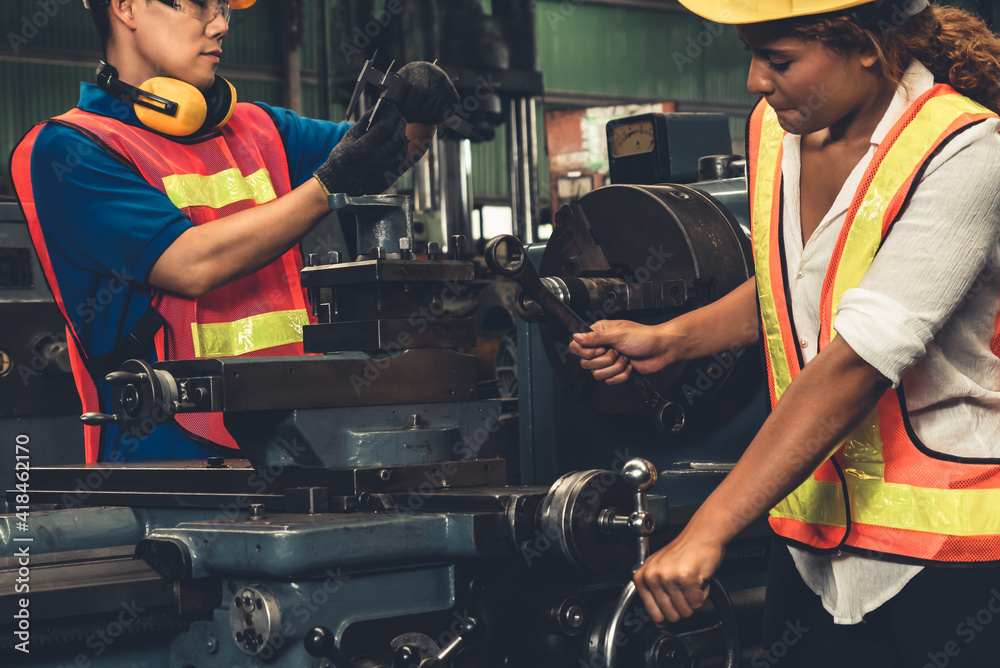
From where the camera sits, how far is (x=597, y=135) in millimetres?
4234

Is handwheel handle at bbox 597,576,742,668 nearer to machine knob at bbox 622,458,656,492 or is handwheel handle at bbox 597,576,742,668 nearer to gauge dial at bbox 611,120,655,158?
machine knob at bbox 622,458,656,492

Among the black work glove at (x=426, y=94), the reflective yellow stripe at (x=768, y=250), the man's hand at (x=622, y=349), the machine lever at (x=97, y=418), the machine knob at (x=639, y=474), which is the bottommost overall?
the machine knob at (x=639, y=474)

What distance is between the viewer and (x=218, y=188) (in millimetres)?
1648

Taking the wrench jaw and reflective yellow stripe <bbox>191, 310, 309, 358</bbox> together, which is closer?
the wrench jaw

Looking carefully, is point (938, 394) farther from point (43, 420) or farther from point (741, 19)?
point (43, 420)

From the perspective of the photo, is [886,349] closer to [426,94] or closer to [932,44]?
[932,44]

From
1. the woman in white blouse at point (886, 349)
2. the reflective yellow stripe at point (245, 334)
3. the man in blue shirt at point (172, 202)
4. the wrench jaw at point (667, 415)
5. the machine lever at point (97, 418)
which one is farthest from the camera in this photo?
the reflective yellow stripe at point (245, 334)

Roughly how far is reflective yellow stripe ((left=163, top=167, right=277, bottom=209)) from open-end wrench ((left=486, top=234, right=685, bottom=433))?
1.79 ft

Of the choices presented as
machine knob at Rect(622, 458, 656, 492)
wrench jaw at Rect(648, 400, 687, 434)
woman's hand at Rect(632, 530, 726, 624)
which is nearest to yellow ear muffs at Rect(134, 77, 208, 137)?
wrench jaw at Rect(648, 400, 687, 434)

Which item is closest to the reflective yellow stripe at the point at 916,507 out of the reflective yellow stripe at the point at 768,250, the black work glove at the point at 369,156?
the reflective yellow stripe at the point at 768,250

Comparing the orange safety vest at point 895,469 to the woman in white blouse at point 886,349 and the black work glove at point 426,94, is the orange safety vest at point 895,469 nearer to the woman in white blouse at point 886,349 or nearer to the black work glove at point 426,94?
the woman in white blouse at point 886,349

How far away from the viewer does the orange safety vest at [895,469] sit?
92cm

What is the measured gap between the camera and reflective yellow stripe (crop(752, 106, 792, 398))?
3.48ft

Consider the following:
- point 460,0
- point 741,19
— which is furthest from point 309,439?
point 460,0
